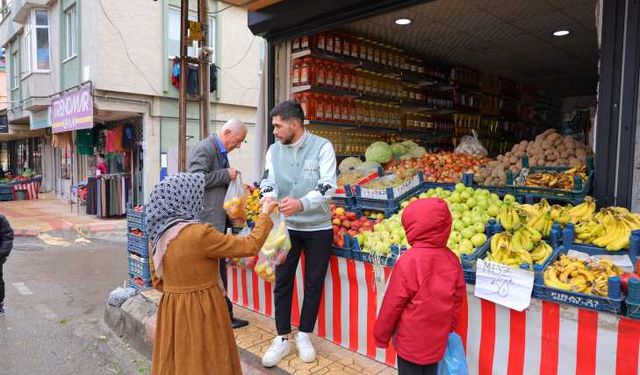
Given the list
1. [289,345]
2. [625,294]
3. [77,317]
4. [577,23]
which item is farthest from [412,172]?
[77,317]

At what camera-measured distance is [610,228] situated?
3135 mm

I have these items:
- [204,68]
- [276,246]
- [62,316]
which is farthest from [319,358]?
[204,68]

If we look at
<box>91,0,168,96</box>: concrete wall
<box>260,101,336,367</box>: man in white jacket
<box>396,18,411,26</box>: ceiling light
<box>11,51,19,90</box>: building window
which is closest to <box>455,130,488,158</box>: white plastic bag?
<box>396,18,411,26</box>: ceiling light

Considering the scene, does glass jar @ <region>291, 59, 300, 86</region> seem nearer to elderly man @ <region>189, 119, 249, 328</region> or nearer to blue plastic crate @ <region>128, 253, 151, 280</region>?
elderly man @ <region>189, 119, 249, 328</region>

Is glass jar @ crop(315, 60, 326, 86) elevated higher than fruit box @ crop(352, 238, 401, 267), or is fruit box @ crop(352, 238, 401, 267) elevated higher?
glass jar @ crop(315, 60, 326, 86)

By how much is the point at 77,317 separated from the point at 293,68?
168 inches

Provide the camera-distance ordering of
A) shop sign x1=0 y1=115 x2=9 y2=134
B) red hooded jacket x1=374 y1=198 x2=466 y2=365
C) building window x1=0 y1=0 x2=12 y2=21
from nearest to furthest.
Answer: red hooded jacket x1=374 y1=198 x2=466 y2=365 < building window x1=0 y1=0 x2=12 y2=21 < shop sign x1=0 y1=115 x2=9 y2=134

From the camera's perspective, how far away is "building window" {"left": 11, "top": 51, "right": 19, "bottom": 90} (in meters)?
20.4

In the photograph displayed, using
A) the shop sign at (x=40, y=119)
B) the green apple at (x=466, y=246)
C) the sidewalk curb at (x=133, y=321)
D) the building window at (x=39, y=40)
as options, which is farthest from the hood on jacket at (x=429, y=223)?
the building window at (x=39, y=40)

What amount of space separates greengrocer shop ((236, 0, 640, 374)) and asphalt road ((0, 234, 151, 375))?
147 cm

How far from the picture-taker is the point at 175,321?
8.21 ft

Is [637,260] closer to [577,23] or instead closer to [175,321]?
[175,321]

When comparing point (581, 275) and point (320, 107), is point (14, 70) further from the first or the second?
point (581, 275)

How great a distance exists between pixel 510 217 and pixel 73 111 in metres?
13.6
